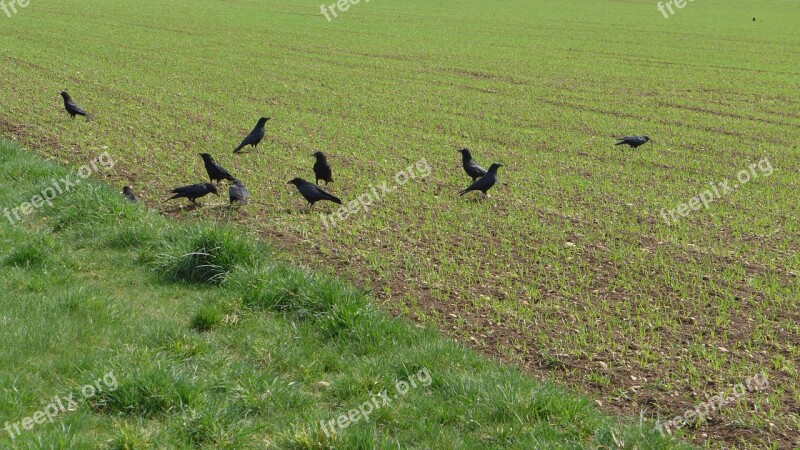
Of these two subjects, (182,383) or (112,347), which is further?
(112,347)

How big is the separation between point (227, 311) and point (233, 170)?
6763 millimetres

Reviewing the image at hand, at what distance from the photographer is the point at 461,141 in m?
18.2

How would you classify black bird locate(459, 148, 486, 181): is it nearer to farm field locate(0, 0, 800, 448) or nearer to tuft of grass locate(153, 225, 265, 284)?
farm field locate(0, 0, 800, 448)

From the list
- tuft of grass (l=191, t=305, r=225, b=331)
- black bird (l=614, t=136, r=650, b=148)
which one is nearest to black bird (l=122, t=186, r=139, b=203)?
tuft of grass (l=191, t=305, r=225, b=331)

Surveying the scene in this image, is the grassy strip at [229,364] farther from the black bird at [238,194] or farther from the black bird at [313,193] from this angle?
the black bird at [313,193]

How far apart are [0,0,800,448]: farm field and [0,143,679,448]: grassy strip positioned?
81 centimetres

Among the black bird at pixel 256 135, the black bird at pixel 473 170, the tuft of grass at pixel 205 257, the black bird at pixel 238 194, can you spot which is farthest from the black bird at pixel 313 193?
the black bird at pixel 256 135

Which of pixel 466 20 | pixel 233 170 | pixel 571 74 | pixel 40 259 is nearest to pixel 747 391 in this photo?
pixel 40 259

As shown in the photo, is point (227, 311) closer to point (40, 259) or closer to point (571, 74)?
point (40, 259)

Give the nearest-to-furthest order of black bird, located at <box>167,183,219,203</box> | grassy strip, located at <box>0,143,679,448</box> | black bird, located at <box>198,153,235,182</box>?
grassy strip, located at <box>0,143,679,448</box> < black bird, located at <box>167,183,219,203</box> < black bird, located at <box>198,153,235,182</box>

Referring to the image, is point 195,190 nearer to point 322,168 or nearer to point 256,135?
point 322,168

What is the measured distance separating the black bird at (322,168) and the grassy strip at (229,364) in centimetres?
352

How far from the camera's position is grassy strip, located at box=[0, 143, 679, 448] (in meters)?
5.91

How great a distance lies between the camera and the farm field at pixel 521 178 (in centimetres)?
788
